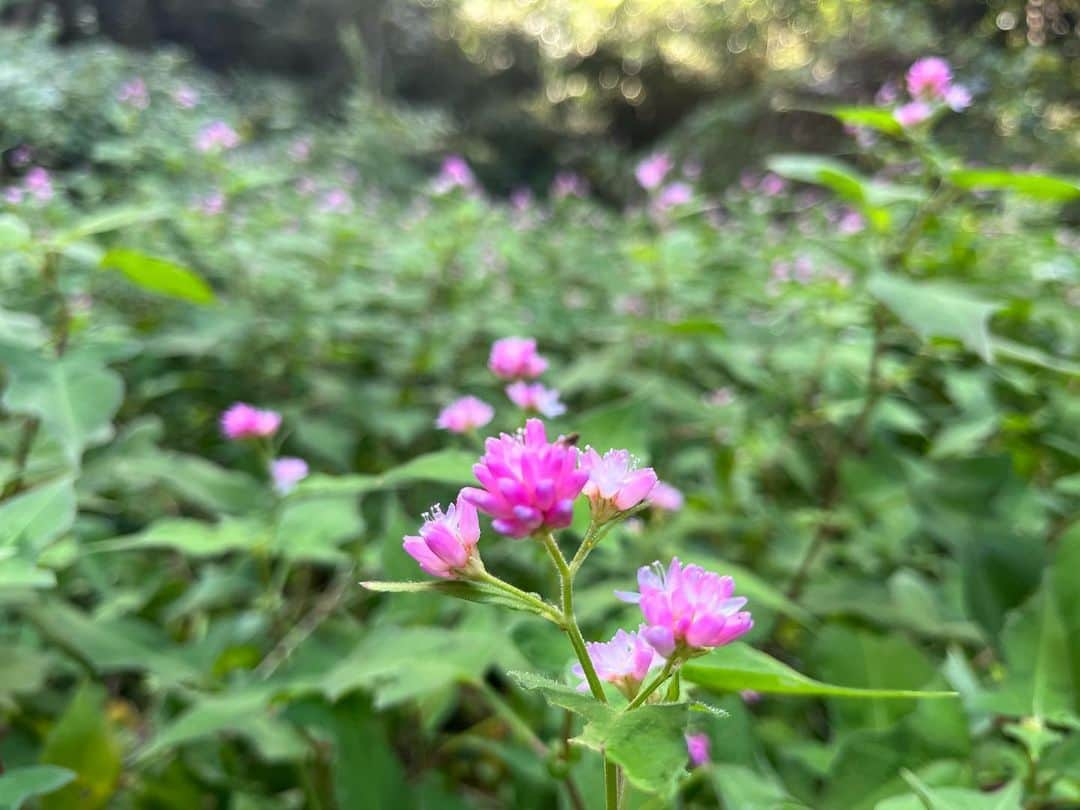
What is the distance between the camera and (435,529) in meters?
0.45

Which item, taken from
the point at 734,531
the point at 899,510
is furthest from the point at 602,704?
the point at 734,531

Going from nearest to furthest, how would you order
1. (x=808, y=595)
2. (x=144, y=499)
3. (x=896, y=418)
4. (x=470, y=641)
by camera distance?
1. (x=470, y=641)
2. (x=808, y=595)
3. (x=896, y=418)
4. (x=144, y=499)

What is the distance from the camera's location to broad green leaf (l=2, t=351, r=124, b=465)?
2.66 ft

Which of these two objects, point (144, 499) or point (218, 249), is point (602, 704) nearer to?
point (144, 499)

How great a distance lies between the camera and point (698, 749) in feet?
2.32

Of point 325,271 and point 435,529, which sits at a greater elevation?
point 435,529

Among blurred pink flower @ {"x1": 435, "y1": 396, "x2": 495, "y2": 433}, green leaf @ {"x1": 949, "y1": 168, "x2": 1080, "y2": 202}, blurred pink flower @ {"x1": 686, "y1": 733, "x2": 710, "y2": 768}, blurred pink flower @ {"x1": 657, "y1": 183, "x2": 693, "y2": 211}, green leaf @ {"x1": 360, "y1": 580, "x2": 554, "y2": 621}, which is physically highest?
green leaf @ {"x1": 949, "y1": 168, "x2": 1080, "y2": 202}

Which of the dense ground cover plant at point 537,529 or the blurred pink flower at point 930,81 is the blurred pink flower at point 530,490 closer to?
the dense ground cover plant at point 537,529

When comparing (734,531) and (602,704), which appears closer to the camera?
(602,704)

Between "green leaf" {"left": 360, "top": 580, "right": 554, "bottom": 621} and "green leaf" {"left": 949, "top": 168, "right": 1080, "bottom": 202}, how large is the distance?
831 mm

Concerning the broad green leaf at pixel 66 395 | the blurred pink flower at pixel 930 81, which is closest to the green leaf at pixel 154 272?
the broad green leaf at pixel 66 395

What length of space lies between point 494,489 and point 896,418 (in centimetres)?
97

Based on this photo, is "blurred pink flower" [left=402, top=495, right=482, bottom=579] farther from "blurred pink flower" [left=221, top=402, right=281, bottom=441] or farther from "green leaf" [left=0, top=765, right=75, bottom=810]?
"blurred pink flower" [left=221, top=402, right=281, bottom=441]

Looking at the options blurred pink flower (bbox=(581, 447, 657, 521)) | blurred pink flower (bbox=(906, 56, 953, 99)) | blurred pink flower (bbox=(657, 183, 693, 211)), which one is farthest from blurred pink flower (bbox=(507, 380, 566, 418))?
blurred pink flower (bbox=(657, 183, 693, 211))
